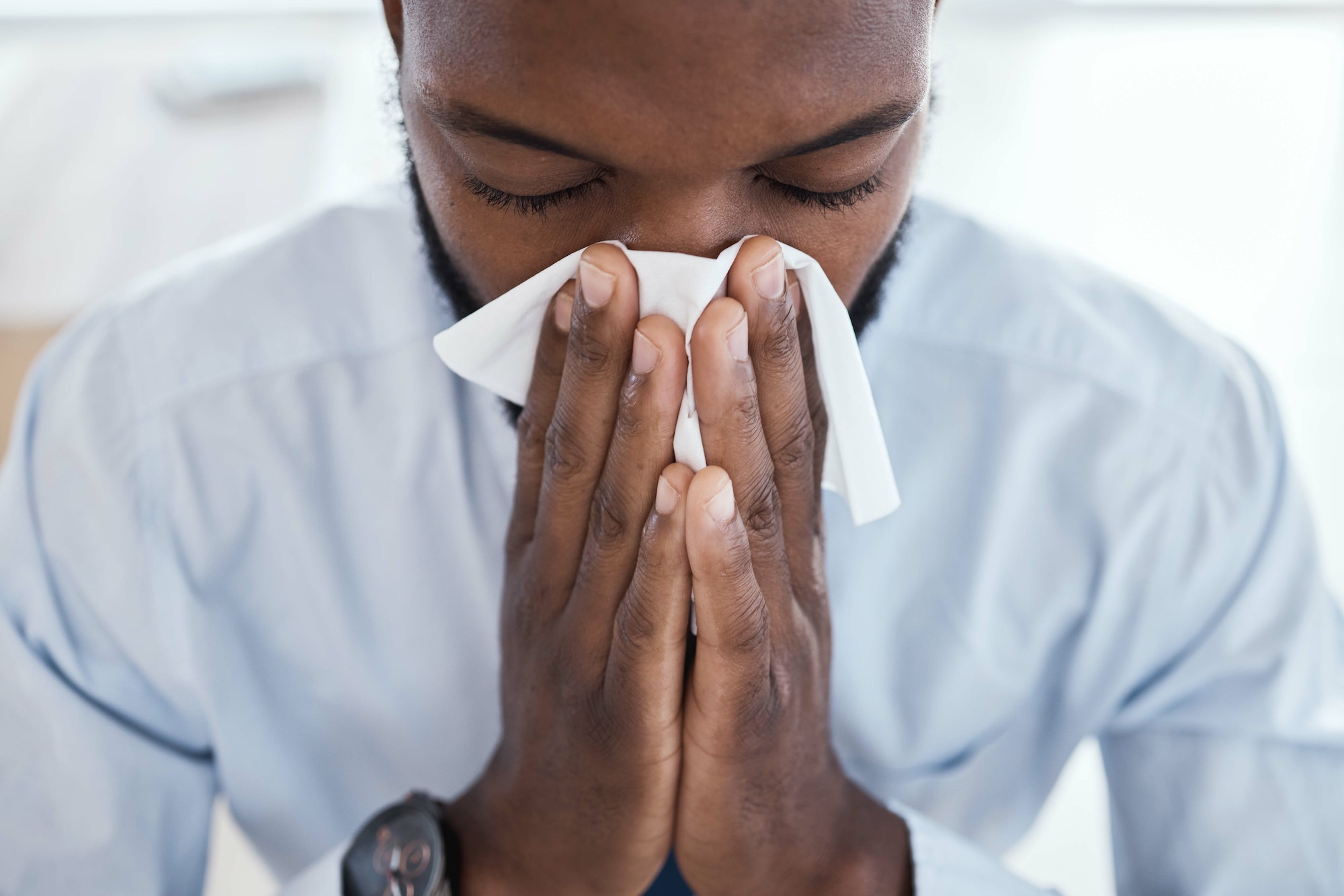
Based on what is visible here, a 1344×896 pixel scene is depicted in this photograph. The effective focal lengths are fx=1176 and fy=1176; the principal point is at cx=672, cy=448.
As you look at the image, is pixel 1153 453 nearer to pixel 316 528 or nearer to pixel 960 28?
pixel 316 528

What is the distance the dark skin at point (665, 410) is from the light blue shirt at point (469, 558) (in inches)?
6.4

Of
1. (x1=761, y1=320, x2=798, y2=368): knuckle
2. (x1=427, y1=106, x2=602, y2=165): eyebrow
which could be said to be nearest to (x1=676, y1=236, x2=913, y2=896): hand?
(x1=761, y1=320, x2=798, y2=368): knuckle

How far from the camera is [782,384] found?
0.65 m

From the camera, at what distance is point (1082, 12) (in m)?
3.15

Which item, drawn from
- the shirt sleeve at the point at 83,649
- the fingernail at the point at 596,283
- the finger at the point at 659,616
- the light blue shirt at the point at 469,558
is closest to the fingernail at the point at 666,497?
the finger at the point at 659,616

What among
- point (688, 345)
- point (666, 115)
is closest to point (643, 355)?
point (688, 345)

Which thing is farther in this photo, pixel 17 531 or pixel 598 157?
pixel 17 531

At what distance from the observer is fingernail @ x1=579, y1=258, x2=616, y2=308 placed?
60 centimetres

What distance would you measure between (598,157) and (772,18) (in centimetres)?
10

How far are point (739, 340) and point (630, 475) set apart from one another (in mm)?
102

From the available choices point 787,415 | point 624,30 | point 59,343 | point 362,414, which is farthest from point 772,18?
point 59,343

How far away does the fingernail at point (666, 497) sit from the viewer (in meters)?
0.64

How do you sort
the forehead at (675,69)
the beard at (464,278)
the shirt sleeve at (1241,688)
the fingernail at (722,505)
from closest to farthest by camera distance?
the forehead at (675,69)
the fingernail at (722,505)
the beard at (464,278)
the shirt sleeve at (1241,688)

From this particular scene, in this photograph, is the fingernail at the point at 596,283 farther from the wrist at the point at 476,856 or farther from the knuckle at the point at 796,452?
the wrist at the point at 476,856
